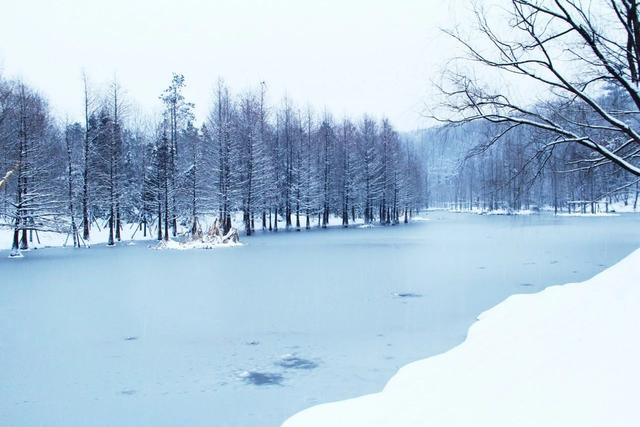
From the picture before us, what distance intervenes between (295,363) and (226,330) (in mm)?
2441

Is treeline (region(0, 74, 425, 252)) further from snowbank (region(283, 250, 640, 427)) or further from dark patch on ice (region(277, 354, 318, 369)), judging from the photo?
snowbank (region(283, 250, 640, 427))

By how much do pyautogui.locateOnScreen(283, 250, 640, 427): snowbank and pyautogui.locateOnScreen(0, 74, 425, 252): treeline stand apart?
26.0 m

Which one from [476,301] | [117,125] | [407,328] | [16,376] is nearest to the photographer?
[16,376]

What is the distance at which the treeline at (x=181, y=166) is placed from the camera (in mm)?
28922

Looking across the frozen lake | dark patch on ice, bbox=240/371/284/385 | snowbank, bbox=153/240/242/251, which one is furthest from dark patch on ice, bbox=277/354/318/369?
snowbank, bbox=153/240/242/251

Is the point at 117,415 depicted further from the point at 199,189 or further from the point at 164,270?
the point at 199,189

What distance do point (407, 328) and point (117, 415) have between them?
5.35 m

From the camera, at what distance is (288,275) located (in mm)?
15938

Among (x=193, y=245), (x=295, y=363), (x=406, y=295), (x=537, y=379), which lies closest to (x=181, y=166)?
(x=193, y=245)

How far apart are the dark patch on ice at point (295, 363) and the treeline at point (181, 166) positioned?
23.4m

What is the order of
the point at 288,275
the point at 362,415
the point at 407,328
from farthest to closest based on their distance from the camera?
1. the point at 288,275
2. the point at 407,328
3. the point at 362,415

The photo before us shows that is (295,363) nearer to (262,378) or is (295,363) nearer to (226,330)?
(262,378)

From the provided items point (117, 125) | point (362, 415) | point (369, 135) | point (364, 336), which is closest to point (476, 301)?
point (364, 336)

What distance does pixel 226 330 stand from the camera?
29.8 feet
